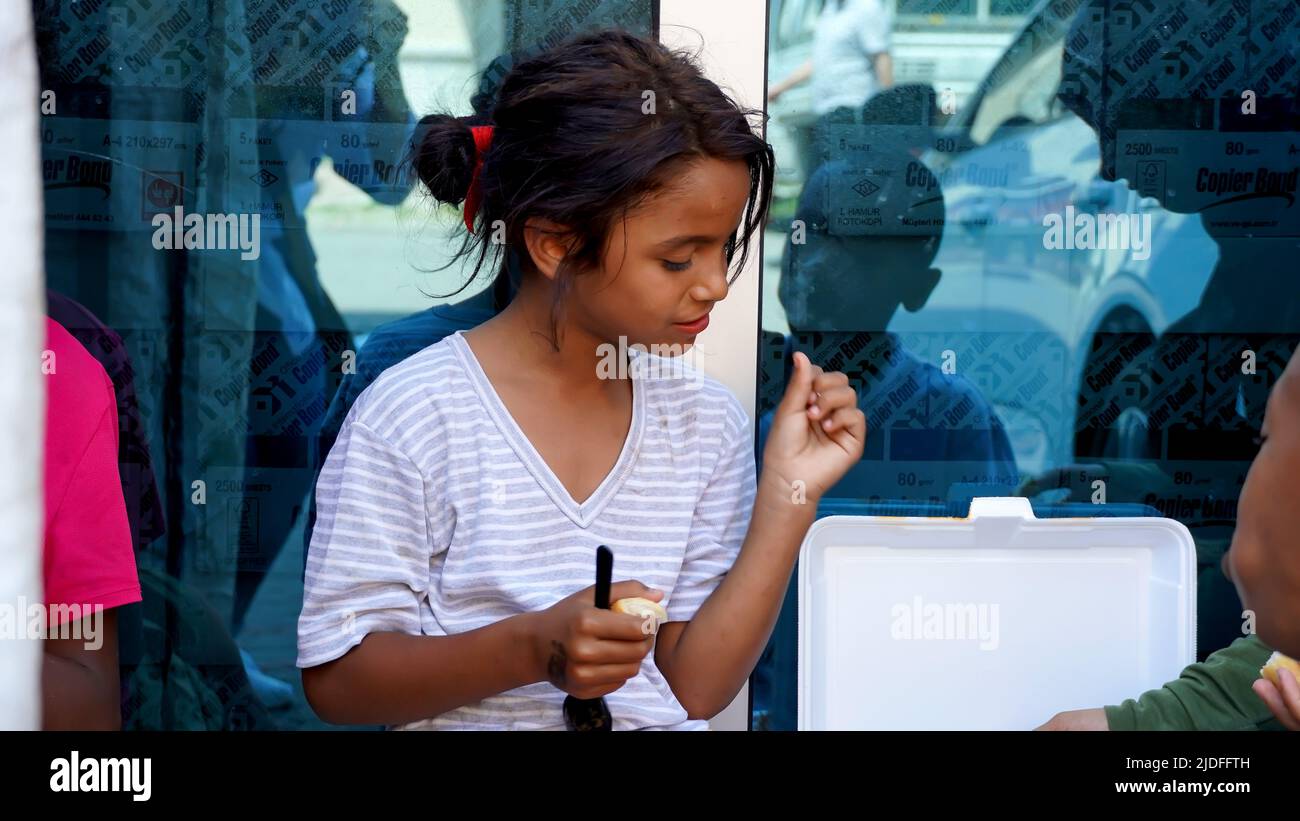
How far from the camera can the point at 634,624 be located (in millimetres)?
1339

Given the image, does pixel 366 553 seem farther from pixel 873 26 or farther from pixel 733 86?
pixel 873 26

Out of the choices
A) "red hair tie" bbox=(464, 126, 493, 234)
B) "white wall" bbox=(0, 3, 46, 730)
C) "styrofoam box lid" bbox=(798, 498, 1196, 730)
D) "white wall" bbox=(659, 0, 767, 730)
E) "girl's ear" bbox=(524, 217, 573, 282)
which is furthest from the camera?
"white wall" bbox=(659, 0, 767, 730)

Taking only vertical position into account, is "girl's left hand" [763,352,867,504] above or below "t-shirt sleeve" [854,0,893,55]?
below

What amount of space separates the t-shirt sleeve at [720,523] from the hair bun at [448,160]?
0.50 m

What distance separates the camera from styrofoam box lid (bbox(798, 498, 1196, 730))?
6.26ft

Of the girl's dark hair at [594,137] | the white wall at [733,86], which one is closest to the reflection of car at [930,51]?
the white wall at [733,86]

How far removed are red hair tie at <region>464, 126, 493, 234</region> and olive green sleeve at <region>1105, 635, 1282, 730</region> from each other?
1.14 metres

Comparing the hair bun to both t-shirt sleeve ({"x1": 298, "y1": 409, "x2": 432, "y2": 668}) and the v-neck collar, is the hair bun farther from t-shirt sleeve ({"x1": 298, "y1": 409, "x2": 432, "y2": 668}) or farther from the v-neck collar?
t-shirt sleeve ({"x1": 298, "y1": 409, "x2": 432, "y2": 668})

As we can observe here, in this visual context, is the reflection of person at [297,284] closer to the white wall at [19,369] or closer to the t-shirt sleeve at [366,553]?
the t-shirt sleeve at [366,553]

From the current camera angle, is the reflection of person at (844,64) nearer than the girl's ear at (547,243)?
No

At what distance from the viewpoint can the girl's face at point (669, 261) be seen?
154 centimetres

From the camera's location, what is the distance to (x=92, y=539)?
1.55 meters

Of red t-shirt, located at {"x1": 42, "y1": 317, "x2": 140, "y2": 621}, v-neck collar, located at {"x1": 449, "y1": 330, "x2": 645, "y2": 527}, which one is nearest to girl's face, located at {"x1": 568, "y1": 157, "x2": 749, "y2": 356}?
v-neck collar, located at {"x1": 449, "y1": 330, "x2": 645, "y2": 527}
